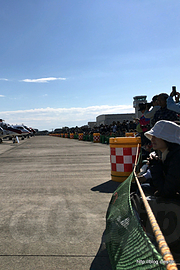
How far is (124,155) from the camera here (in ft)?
20.3

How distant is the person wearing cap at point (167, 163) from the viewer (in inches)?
100.0

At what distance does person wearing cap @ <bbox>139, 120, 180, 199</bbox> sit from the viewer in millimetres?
2539

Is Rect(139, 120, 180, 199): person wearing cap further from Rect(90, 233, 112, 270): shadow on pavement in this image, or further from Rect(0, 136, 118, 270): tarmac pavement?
Rect(0, 136, 118, 270): tarmac pavement

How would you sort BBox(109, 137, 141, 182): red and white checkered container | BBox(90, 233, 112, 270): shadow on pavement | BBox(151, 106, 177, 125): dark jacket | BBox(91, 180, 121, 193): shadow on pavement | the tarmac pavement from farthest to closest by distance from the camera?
1. BBox(109, 137, 141, 182): red and white checkered container
2. BBox(151, 106, 177, 125): dark jacket
3. BBox(91, 180, 121, 193): shadow on pavement
4. the tarmac pavement
5. BBox(90, 233, 112, 270): shadow on pavement

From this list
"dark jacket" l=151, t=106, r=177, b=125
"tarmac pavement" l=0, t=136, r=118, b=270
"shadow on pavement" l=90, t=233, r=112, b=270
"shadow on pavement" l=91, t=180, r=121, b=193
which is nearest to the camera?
"shadow on pavement" l=90, t=233, r=112, b=270

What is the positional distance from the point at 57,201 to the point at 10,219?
1.12 metres

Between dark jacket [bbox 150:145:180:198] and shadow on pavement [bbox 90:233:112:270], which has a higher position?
dark jacket [bbox 150:145:180:198]

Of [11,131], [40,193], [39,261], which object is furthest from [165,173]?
[11,131]

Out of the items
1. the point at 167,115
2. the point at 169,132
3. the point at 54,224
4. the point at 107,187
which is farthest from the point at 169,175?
the point at 167,115

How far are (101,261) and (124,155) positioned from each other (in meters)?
3.73

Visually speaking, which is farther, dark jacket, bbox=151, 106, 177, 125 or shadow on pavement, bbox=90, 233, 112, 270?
dark jacket, bbox=151, 106, 177, 125

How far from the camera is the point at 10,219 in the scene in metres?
3.90

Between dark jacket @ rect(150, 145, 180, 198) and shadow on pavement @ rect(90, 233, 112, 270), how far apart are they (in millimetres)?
898

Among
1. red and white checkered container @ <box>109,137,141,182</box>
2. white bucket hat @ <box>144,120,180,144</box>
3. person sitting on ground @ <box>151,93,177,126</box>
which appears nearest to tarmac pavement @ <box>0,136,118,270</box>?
red and white checkered container @ <box>109,137,141,182</box>
